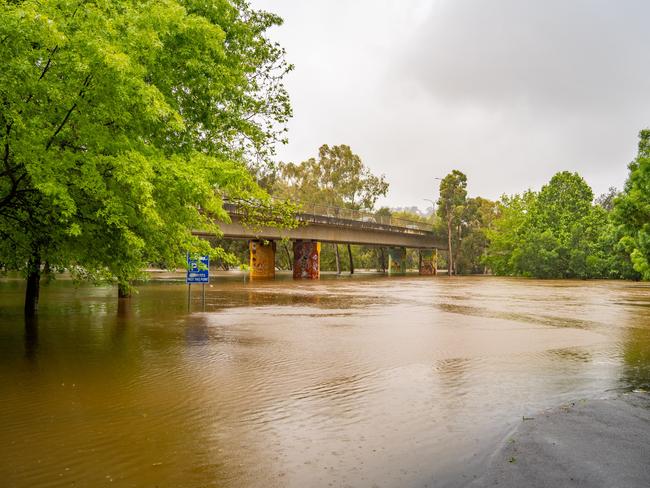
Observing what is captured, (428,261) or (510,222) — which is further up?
(510,222)

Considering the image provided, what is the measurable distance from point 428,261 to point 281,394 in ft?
271

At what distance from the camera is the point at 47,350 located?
39.5ft

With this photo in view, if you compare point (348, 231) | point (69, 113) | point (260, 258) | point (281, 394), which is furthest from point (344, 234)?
point (281, 394)

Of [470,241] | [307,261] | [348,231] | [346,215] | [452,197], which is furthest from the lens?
[470,241]

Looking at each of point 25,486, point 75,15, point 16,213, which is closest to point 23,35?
point 75,15

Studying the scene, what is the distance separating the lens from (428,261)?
8906cm

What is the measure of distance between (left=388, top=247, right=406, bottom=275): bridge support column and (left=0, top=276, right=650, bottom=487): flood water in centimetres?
7666

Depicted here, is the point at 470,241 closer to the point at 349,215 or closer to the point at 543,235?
the point at 543,235

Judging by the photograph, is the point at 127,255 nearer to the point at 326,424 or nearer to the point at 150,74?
the point at 150,74

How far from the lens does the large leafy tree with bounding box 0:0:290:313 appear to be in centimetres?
858

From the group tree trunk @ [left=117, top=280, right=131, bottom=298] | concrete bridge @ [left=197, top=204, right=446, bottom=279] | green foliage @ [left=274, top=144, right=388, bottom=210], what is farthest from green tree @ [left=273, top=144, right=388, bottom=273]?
tree trunk @ [left=117, top=280, right=131, bottom=298]

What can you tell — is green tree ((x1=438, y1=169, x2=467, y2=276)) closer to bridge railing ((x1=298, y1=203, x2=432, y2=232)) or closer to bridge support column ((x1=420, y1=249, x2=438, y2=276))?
bridge support column ((x1=420, y1=249, x2=438, y2=276))

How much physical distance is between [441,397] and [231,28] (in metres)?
12.5

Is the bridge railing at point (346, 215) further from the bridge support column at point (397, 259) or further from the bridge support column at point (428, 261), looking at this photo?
the bridge support column at point (397, 259)
